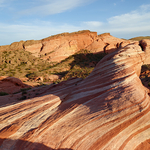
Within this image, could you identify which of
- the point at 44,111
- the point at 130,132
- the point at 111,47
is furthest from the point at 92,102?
the point at 111,47

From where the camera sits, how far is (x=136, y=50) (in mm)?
7789

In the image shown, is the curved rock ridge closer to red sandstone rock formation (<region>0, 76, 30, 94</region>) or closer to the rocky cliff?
red sandstone rock formation (<region>0, 76, 30, 94</region>)

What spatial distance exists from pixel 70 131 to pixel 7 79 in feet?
56.0

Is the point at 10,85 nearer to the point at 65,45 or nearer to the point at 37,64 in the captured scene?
the point at 37,64

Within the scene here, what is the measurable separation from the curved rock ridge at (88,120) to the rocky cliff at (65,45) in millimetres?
34570

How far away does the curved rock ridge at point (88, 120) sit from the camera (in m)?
3.95

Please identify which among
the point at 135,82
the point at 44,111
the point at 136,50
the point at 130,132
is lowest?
the point at 130,132

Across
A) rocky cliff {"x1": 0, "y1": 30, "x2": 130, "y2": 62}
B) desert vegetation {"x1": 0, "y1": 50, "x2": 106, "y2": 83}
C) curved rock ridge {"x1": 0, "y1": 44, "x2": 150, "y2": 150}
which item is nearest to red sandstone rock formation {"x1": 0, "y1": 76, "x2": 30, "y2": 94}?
desert vegetation {"x1": 0, "y1": 50, "x2": 106, "y2": 83}

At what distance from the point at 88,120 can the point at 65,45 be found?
39544mm

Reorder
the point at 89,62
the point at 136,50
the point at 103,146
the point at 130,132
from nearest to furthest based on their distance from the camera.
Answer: the point at 103,146, the point at 130,132, the point at 136,50, the point at 89,62

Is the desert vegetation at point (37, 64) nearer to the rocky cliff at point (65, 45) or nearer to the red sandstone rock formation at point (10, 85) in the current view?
the rocky cliff at point (65, 45)

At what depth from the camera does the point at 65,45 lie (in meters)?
42.1

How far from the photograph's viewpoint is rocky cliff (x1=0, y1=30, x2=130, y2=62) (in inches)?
1599

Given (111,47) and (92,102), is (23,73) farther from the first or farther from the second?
(111,47)
